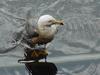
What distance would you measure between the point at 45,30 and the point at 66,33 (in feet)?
1.14

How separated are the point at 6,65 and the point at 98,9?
597 mm

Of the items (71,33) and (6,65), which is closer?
(6,65)

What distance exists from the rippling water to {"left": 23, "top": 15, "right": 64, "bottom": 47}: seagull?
0.04m

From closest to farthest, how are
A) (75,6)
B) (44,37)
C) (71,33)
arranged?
(44,37) → (71,33) → (75,6)

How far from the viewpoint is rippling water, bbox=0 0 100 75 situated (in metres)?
1.35

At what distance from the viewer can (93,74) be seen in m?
1.31

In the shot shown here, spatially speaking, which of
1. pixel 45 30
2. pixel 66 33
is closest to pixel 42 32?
pixel 45 30

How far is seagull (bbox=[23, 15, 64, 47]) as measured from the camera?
1.27 metres

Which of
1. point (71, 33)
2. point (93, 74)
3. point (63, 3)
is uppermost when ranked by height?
point (63, 3)

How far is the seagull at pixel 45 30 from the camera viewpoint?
1274 mm

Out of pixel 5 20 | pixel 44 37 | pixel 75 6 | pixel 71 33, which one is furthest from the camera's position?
pixel 75 6

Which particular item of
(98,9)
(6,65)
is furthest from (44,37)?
(98,9)

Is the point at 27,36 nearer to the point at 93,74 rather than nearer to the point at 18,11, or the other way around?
the point at 93,74

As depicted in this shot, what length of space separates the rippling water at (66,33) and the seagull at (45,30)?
0.14ft
